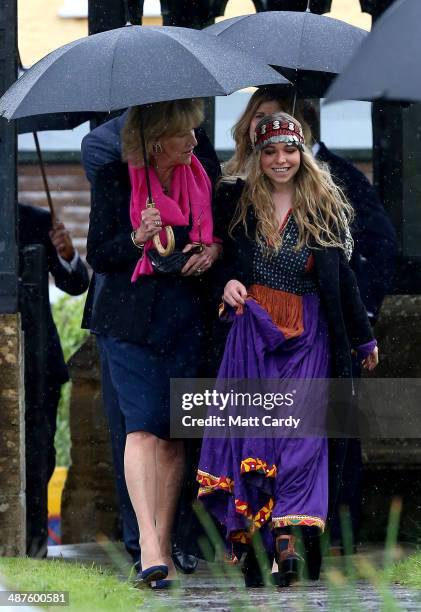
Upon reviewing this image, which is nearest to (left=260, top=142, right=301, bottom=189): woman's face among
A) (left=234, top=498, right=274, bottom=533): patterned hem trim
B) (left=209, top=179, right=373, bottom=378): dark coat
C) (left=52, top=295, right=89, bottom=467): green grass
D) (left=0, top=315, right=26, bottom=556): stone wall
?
(left=209, top=179, right=373, bottom=378): dark coat

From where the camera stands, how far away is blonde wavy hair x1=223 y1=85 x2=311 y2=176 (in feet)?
21.7

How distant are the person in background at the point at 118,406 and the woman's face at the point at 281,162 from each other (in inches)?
12.0

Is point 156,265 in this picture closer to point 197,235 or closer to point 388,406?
point 197,235

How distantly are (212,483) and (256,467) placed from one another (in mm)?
192

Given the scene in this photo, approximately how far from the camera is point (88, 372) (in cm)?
848

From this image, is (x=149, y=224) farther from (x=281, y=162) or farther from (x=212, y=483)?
(x=212, y=483)

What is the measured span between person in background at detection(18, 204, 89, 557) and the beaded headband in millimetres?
1672

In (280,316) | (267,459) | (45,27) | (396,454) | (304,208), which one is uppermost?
(45,27)

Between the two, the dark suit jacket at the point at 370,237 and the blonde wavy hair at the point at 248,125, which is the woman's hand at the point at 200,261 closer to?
the blonde wavy hair at the point at 248,125

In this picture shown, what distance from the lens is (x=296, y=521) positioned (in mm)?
6055

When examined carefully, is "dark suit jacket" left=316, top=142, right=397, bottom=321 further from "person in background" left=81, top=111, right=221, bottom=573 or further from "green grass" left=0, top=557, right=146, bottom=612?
"green grass" left=0, top=557, right=146, bottom=612

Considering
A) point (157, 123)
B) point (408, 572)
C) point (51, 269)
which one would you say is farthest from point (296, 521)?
point (51, 269)

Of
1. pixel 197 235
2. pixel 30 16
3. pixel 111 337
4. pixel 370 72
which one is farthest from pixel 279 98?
pixel 30 16

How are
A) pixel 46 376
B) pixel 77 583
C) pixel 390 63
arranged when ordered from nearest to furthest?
pixel 390 63
pixel 77 583
pixel 46 376
